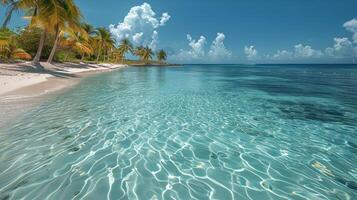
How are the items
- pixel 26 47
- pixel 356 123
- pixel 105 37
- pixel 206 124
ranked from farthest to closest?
pixel 105 37 < pixel 26 47 < pixel 356 123 < pixel 206 124

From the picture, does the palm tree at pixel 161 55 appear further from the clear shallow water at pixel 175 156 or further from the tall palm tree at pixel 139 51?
the clear shallow water at pixel 175 156

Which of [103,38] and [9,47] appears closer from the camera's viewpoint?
[9,47]

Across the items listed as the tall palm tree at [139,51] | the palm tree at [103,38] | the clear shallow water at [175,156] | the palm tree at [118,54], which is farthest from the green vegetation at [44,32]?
the tall palm tree at [139,51]

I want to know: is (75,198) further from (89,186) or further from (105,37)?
(105,37)

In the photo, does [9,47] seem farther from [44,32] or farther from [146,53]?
[146,53]

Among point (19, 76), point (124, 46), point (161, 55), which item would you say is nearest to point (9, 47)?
point (19, 76)

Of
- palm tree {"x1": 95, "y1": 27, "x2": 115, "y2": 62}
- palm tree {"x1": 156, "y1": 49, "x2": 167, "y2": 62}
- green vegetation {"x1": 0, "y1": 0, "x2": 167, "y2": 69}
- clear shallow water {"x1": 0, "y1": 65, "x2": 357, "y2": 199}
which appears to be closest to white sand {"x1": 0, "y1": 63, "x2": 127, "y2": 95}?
green vegetation {"x1": 0, "y1": 0, "x2": 167, "y2": 69}

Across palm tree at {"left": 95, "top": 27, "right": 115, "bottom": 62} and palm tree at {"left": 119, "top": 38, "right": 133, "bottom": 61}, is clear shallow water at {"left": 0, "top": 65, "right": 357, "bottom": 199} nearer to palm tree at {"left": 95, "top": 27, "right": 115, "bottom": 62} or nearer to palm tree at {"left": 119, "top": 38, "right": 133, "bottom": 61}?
palm tree at {"left": 95, "top": 27, "right": 115, "bottom": 62}

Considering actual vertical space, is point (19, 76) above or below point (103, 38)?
below

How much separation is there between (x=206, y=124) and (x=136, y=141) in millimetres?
2777

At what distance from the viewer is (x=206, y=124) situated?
772cm

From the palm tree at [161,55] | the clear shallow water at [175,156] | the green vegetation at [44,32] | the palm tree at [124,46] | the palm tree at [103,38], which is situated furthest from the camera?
the palm tree at [161,55]

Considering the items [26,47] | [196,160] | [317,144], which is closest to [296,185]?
[196,160]

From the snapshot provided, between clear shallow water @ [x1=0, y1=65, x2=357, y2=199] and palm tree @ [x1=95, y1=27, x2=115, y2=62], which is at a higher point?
palm tree @ [x1=95, y1=27, x2=115, y2=62]
